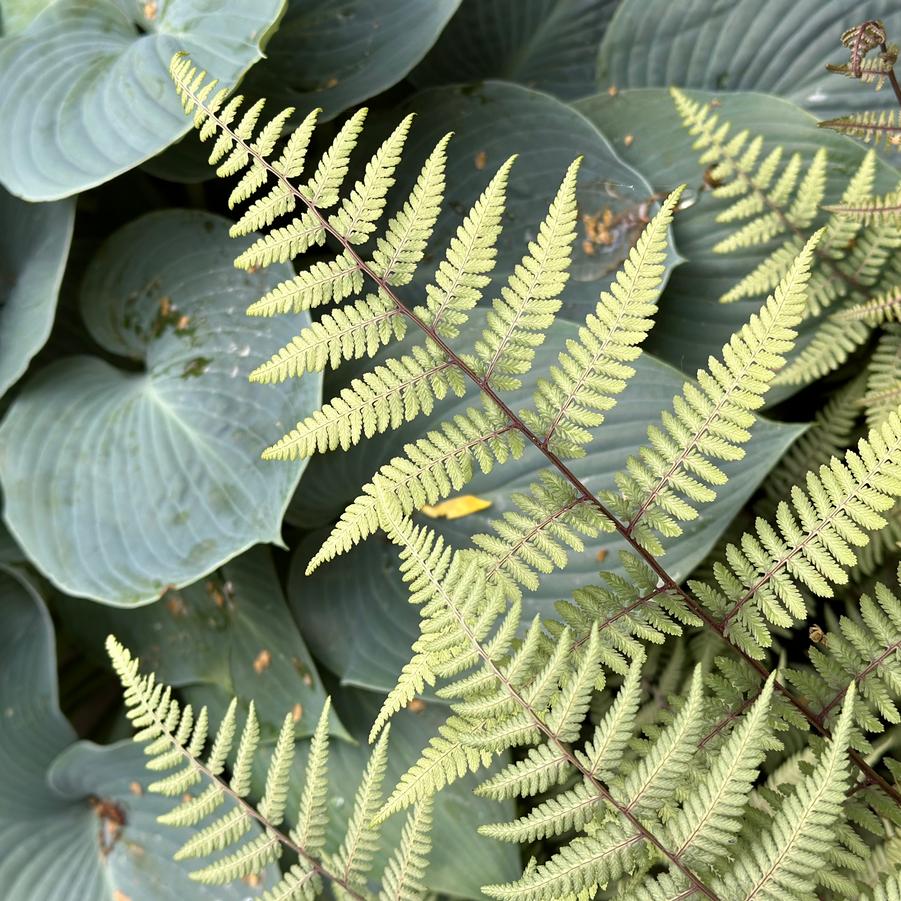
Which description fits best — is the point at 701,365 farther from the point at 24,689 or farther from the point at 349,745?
the point at 24,689

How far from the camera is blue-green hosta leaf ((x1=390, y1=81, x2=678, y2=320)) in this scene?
117 centimetres

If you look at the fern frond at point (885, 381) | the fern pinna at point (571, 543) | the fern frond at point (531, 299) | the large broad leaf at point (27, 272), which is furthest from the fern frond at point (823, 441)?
the large broad leaf at point (27, 272)

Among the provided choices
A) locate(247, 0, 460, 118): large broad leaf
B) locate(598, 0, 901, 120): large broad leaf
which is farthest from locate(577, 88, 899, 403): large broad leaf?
locate(247, 0, 460, 118): large broad leaf

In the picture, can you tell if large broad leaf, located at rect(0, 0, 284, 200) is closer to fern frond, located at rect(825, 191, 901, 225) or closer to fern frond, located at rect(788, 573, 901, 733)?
fern frond, located at rect(825, 191, 901, 225)

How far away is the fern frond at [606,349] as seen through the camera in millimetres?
636

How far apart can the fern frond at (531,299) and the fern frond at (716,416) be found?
120mm

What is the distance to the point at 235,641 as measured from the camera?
49.7 inches

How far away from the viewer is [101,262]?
4.32ft

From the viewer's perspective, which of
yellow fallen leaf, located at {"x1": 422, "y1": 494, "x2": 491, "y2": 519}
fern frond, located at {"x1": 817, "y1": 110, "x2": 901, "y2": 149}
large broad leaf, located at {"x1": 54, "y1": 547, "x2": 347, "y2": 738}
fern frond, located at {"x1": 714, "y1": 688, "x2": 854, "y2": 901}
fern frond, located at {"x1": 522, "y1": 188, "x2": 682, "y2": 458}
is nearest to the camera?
fern frond, located at {"x1": 714, "y1": 688, "x2": 854, "y2": 901}

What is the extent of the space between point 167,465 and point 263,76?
1.92ft

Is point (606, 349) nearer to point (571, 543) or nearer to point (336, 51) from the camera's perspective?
point (571, 543)

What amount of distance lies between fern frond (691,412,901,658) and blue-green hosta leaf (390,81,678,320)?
0.57 meters

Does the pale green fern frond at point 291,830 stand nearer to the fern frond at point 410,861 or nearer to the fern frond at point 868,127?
the fern frond at point 410,861

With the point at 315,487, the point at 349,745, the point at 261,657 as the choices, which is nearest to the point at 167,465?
the point at 315,487
